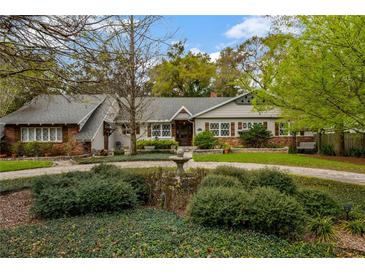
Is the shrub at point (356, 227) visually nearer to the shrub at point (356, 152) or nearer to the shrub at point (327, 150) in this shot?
the shrub at point (356, 152)

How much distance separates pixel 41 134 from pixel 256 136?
11474mm

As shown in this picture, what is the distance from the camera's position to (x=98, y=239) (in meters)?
2.93

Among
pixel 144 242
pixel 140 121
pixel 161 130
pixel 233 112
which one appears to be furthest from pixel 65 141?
pixel 144 242

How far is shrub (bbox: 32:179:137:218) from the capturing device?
3.75 m

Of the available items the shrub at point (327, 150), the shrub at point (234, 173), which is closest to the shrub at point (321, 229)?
the shrub at point (234, 173)

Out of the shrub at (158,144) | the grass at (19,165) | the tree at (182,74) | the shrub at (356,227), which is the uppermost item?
the tree at (182,74)

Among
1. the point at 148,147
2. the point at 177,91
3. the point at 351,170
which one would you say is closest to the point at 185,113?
the point at 177,91

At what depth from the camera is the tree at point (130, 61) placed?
373 cm

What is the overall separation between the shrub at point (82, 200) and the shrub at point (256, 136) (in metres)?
12.2

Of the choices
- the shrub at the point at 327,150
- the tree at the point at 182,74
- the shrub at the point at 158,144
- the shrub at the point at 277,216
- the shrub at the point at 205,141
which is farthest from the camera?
the shrub at the point at 158,144

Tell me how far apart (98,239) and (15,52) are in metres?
2.93

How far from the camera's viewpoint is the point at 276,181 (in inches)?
161
